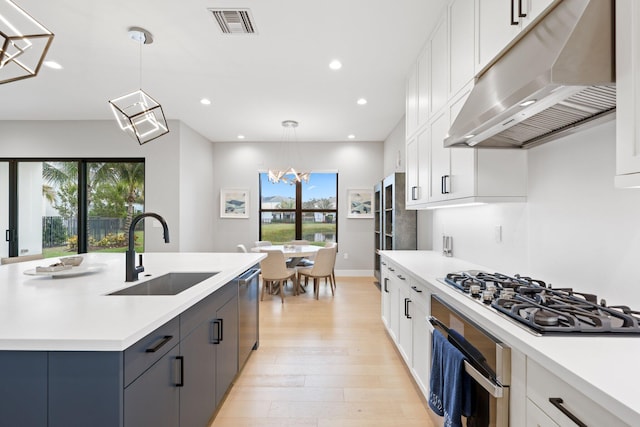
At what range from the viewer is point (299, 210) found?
6914 millimetres

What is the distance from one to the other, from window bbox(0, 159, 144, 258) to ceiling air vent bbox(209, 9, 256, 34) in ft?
12.1

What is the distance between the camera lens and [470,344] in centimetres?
134

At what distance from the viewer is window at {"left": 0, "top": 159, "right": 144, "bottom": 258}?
5457mm

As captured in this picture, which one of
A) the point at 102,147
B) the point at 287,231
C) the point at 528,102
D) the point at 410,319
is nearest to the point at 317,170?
the point at 287,231

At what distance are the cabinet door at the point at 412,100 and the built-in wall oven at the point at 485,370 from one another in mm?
2204

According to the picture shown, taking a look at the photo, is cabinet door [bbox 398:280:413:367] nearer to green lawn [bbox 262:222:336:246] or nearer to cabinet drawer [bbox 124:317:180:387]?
cabinet drawer [bbox 124:317:180:387]

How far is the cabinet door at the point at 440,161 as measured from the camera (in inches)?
91.5

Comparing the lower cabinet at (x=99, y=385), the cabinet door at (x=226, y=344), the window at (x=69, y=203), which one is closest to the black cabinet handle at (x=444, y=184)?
the cabinet door at (x=226, y=344)

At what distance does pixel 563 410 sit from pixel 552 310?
1.33 feet

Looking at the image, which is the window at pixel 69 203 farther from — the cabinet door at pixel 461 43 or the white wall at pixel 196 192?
the cabinet door at pixel 461 43

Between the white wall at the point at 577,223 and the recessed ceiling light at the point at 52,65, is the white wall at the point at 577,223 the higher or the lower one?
the lower one

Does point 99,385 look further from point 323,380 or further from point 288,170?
point 288,170

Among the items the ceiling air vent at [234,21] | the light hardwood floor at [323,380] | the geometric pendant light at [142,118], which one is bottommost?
the light hardwood floor at [323,380]

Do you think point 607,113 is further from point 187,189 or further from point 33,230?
point 33,230
